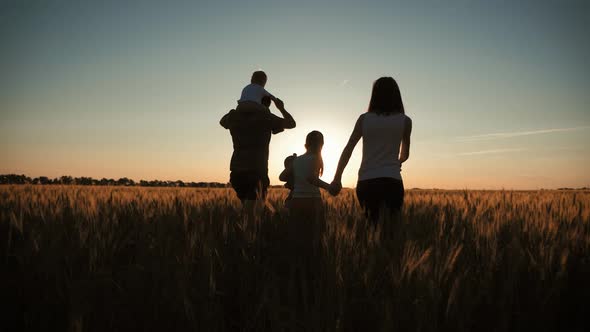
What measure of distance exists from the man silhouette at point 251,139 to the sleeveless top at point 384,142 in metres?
1.66

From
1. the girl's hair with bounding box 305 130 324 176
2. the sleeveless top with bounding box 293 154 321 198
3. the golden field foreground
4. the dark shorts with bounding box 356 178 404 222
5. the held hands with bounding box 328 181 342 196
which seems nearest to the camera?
the golden field foreground

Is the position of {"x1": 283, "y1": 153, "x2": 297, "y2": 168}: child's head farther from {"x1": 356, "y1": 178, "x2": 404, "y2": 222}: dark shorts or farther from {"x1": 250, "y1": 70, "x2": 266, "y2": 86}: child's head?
{"x1": 356, "y1": 178, "x2": 404, "y2": 222}: dark shorts

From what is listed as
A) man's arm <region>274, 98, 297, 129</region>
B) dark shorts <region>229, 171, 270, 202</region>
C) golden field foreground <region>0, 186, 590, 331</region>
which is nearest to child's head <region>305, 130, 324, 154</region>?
man's arm <region>274, 98, 297, 129</region>

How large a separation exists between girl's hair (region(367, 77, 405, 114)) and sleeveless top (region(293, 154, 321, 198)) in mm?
1089

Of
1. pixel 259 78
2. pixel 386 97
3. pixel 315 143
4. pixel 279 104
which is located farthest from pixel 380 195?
pixel 259 78

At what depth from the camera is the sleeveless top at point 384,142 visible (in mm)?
3648

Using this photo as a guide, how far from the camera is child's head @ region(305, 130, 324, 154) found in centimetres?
468

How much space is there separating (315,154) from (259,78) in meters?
1.25

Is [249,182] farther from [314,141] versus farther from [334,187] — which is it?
[334,187]

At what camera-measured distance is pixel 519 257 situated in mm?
1845

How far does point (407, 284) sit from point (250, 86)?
3889mm

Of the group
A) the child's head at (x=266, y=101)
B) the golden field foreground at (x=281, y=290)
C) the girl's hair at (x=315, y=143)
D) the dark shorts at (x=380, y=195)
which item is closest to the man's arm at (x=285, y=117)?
the child's head at (x=266, y=101)

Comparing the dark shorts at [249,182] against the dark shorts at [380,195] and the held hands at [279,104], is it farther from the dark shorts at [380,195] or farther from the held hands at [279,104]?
the dark shorts at [380,195]

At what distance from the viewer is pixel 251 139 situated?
5.04 m
